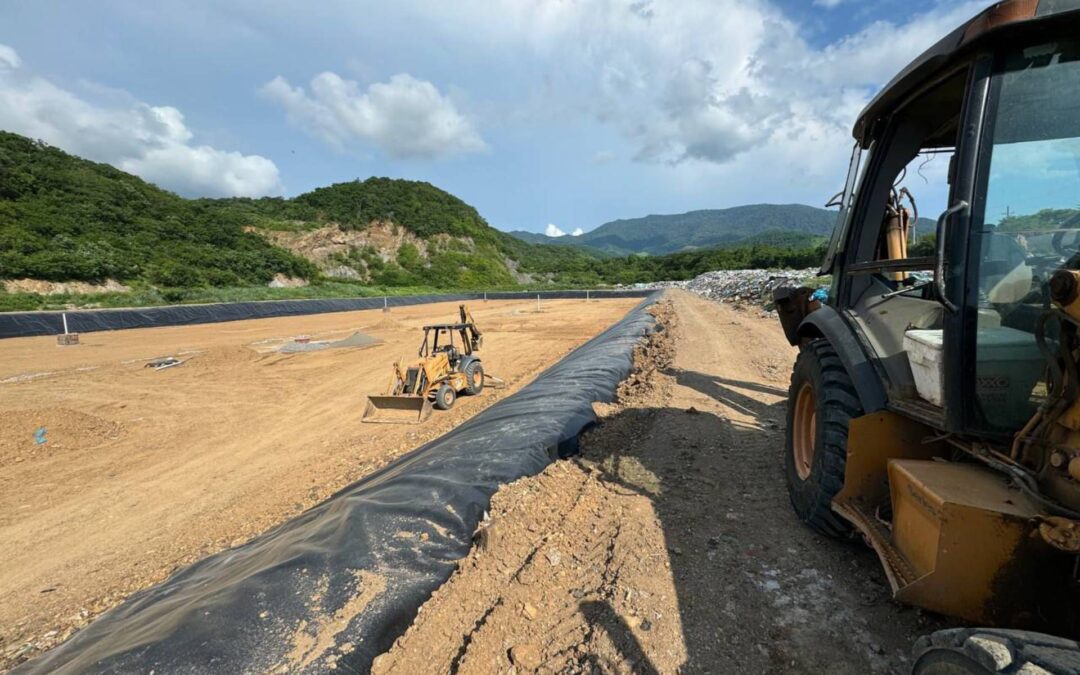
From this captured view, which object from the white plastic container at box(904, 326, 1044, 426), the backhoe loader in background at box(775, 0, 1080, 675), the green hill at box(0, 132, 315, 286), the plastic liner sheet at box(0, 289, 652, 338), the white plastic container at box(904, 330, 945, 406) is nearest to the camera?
the backhoe loader in background at box(775, 0, 1080, 675)

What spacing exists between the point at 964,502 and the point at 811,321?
1.81 meters

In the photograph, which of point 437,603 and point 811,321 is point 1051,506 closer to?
point 811,321

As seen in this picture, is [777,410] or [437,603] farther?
[777,410]

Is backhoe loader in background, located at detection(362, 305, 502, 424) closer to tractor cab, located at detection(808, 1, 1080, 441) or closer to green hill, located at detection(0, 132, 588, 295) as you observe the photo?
tractor cab, located at detection(808, 1, 1080, 441)

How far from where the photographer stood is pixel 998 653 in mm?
1185

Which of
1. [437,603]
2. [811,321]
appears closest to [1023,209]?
[811,321]

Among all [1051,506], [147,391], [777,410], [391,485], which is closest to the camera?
[1051,506]

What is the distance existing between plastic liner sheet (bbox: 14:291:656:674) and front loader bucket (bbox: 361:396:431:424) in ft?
12.9

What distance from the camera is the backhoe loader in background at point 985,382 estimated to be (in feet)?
5.13

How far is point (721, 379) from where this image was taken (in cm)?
774

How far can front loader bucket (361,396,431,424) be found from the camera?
26.1ft

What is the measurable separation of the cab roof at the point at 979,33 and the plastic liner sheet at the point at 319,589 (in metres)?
3.33

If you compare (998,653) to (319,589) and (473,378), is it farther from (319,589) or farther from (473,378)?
(473,378)

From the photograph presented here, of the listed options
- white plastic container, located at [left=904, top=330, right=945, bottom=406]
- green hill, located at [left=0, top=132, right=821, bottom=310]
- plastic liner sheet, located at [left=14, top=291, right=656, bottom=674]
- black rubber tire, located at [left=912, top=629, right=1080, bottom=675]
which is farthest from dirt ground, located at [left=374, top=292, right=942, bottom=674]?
green hill, located at [left=0, top=132, right=821, bottom=310]
